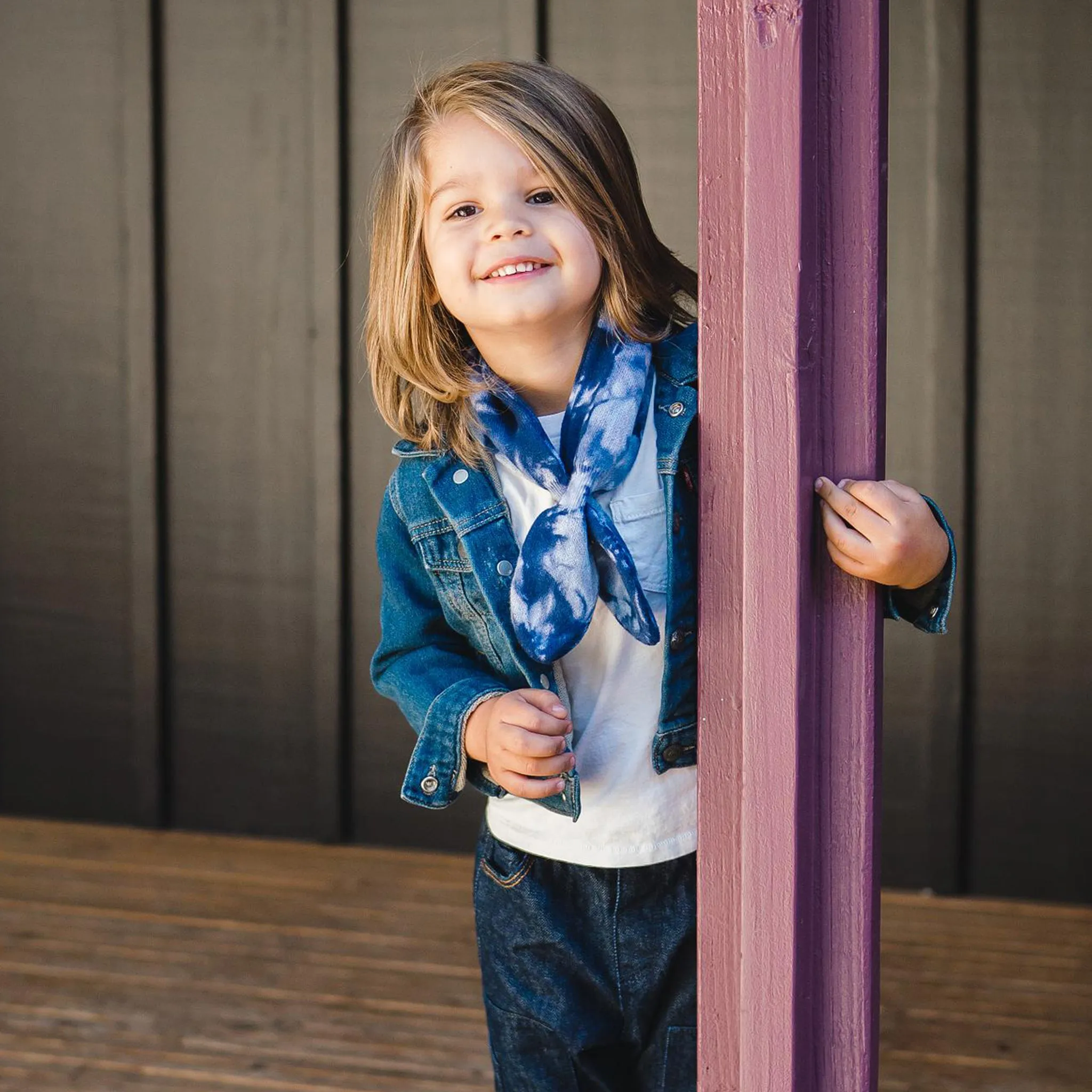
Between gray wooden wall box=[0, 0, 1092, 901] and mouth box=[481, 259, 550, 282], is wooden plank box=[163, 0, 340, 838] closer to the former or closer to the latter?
gray wooden wall box=[0, 0, 1092, 901]

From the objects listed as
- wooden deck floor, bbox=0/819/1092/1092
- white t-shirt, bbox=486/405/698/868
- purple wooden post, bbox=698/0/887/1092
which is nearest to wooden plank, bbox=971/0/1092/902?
wooden deck floor, bbox=0/819/1092/1092

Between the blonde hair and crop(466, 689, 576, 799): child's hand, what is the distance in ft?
0.82

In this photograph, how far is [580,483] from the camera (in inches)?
48.0

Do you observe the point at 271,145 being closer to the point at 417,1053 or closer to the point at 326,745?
the point at 326,745

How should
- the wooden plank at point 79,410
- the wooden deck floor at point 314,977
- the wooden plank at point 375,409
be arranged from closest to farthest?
1. the wooden deck floor at point 314,977
2. the wooden plank at point 375,409
3. the wooden plank at point 79,410

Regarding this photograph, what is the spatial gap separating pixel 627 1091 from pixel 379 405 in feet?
2.33

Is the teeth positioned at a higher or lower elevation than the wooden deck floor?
higher

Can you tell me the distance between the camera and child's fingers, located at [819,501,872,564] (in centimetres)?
108

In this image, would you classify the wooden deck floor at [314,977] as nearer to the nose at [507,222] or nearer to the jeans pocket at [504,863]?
the jeans pocket at [504,863]

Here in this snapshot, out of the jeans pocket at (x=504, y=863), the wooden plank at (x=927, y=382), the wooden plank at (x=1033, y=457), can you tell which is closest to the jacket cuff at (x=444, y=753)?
the jeans pocket at (x=504, y=863)

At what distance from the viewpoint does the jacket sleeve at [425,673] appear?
125cm

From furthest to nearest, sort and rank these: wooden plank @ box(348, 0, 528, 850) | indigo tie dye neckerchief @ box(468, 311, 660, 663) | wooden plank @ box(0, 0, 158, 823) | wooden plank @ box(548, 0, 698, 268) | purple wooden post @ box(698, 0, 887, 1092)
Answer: wooden plank @ box(0, 0, 158, 823), wooden plank @ box(348, 0, 528, 850), wooden plank @ box(548, 0, 698, 268), indigo tie dye neckerchief @ box(468, 311, 660, 663), purple wooden post @ box(698, 0, 887, 1092)

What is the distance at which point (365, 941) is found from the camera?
282cm

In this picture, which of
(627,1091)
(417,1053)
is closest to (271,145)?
(417,1053)
